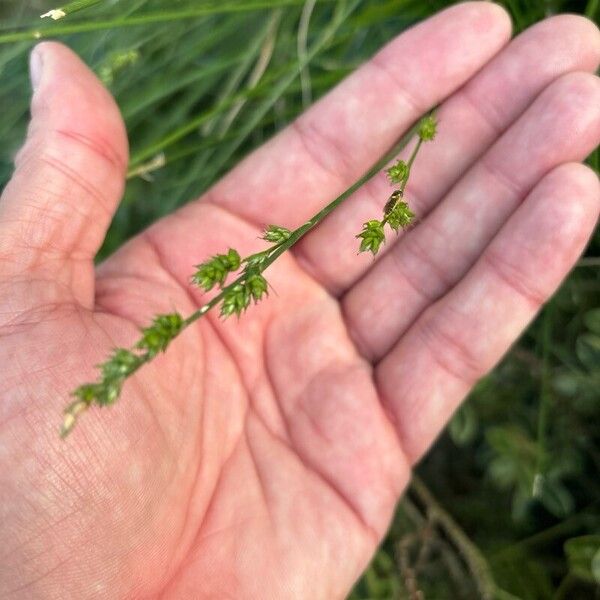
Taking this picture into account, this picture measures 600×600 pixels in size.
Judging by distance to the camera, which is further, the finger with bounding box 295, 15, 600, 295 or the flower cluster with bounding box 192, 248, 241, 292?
the finger with bounding box 295, 15, 600, 295

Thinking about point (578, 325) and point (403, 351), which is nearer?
point (403, 351)

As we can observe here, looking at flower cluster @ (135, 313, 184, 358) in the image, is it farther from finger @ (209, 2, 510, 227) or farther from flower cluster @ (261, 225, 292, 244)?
finger @ (209, 2, 510, 227)

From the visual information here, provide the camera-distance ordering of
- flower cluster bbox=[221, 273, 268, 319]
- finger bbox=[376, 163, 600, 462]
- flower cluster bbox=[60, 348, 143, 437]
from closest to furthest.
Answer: flower cluster bbox=[60, 348, 143, 437], flower cluster bbox=[221, 273, 268, 319], finger bbox=[376, 163, 600, 462]

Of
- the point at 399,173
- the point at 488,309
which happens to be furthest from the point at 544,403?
the point at 399,173

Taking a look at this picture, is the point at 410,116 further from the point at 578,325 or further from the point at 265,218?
the point at 578,325

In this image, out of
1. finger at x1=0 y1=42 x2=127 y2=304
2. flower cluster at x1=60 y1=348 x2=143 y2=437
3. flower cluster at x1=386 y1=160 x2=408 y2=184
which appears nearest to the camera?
flower cluster at x1=60 y1=348 x2=143 y2=437

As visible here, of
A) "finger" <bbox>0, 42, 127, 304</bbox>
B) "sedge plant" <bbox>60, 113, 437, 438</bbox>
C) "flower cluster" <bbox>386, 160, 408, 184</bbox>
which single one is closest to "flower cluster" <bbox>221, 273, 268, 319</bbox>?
"sedge plant" <bbox>60, 113, 437, 438</bbox>

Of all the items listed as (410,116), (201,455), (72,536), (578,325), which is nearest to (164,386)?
(201,455)
